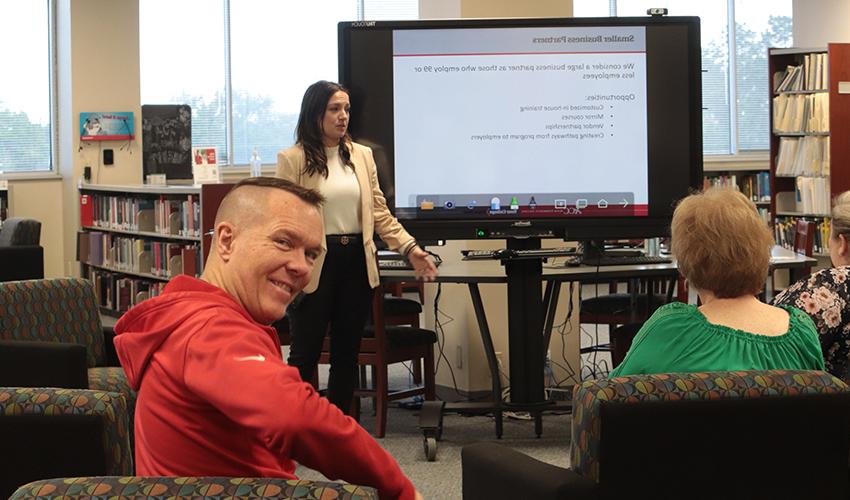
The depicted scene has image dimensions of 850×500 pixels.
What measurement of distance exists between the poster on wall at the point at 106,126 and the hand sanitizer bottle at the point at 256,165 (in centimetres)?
119

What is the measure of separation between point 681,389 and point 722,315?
0.47 m

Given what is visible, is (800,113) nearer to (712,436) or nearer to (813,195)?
(813,195)

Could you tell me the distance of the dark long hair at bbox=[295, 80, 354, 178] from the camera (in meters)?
4.56

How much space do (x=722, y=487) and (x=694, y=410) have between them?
17 centimetres

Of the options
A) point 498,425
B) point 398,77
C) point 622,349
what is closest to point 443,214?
point 398,77

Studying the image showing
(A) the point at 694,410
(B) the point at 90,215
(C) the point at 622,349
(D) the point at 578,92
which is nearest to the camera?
(A) the point at 694,410

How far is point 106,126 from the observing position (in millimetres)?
10578

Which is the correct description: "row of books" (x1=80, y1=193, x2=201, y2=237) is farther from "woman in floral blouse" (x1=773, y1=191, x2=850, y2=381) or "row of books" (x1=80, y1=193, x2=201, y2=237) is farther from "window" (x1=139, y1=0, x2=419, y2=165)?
"woman in floral blouse" (x1=773, y1=191, x2=850, y2=381)

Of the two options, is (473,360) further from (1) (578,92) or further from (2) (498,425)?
(1) (578,92)

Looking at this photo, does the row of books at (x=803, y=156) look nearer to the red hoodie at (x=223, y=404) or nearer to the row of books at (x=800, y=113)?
the row of books at (x=800, y=113)

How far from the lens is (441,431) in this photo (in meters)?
5.25

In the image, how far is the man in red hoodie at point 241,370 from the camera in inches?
57.5

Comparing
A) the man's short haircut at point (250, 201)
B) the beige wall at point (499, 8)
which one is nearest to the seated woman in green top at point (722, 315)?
the man's short haircut at point (250, 201)

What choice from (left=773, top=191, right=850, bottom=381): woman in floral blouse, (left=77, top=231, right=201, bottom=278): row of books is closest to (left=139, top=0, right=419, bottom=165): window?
(left=77, top=231, right=201, bottom=278): row of books
